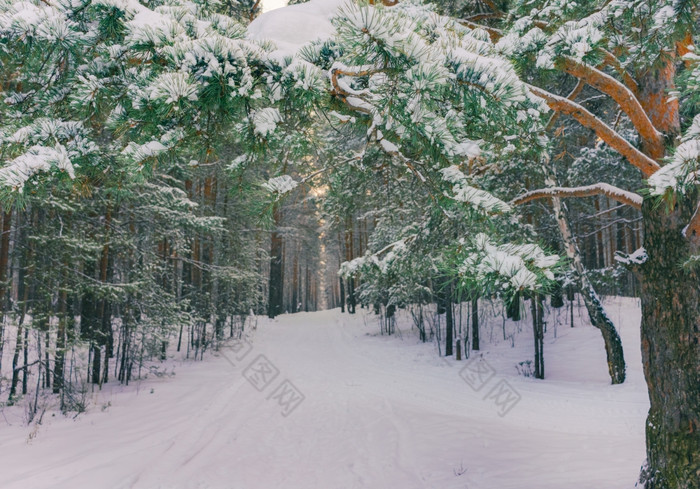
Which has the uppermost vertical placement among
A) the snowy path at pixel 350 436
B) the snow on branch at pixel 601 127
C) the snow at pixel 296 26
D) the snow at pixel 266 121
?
the snow at pixel 296 26

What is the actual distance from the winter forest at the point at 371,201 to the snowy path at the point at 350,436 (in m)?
0.05

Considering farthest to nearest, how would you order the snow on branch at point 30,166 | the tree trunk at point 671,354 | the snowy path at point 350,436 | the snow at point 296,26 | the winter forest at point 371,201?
the snowy path at point 350,436, the tree trunk at point 671,354, the snow at point 296,26, the winter forest at point 371,201, the snow on branch at point 30,166

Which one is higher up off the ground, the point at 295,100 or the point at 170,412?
the point at 295,100

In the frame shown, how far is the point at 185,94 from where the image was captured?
1.71 m

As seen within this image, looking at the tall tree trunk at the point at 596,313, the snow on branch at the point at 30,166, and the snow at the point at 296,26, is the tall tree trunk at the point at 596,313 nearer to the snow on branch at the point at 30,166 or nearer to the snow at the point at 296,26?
the snow at the point at 296,26

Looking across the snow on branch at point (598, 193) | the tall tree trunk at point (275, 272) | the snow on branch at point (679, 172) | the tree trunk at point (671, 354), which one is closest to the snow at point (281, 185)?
the snow on branch at point (679, 172)

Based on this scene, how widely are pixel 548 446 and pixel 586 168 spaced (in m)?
7.45

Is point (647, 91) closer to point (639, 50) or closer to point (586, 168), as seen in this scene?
point (639, 50)

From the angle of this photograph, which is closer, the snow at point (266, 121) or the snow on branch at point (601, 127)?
the snow at point (266, 121)

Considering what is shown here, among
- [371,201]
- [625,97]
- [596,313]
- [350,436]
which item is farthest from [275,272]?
[625,97]

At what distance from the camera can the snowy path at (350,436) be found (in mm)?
4449

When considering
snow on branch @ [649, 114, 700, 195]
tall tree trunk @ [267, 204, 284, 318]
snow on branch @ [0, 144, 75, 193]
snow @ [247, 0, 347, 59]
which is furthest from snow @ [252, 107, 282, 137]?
tall tree trunk @ [267, 204, 284, 318]

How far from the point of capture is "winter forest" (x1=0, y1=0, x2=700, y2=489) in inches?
76.2

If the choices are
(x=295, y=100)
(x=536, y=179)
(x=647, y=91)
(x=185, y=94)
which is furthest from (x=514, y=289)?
(x=536, y=179)
